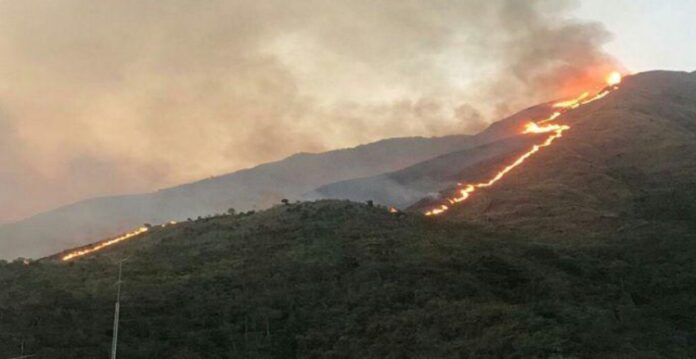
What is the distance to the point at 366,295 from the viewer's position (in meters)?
38.7

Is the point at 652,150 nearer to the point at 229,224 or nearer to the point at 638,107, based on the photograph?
the point at 638,107

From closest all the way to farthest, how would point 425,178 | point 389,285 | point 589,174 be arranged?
1. point 389,285
2. point 589,174
3. point 425,178

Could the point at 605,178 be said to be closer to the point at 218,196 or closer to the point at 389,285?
the point at 389,285

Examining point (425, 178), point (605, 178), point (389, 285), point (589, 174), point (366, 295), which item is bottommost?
point (366, 295)

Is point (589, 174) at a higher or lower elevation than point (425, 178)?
lower

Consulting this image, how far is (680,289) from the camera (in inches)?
1603

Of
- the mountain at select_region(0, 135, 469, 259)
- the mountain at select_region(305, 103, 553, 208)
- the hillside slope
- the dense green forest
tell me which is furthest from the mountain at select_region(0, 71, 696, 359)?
the mountain at select_region(0, 135, 469, 259)

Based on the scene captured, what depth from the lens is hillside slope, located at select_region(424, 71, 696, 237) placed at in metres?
59.8

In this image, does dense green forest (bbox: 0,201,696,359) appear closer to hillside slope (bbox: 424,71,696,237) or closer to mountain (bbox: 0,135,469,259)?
hillside slope (bbox: 424,71,696,237)

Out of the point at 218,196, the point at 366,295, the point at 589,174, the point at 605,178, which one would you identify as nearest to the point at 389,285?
the point at 366,295

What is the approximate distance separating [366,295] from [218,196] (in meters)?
114

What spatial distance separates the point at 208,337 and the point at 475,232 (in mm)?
26566

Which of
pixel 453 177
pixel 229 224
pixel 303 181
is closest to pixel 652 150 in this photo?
pixel 453 177

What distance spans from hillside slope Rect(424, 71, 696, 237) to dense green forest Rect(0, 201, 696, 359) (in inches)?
206
